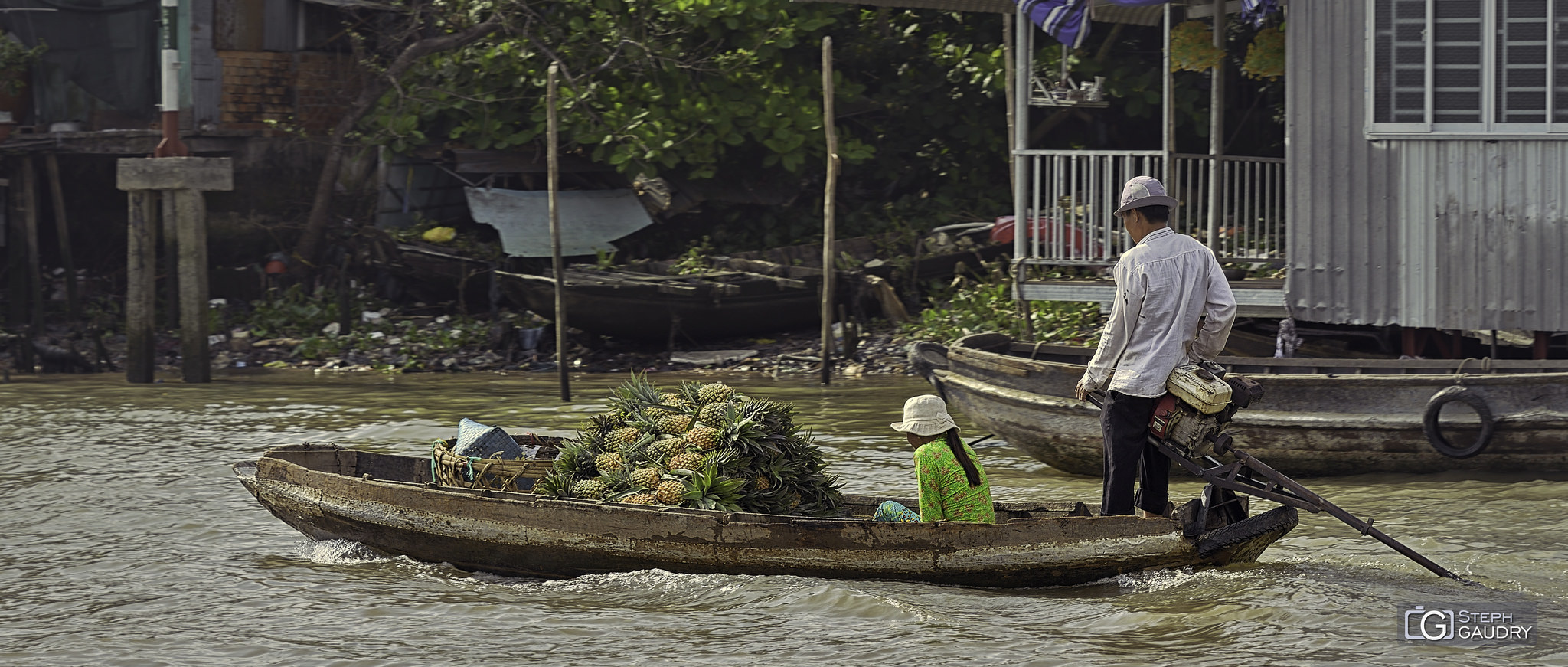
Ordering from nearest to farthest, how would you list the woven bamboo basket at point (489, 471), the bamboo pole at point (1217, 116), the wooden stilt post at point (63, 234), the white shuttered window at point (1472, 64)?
the woven bamboo basket at point (489, 471)
the white shuttered window at point (1472, 64)
the bamboo pole at point (1217, 116)
the wooden stilt post at point (63, 234)

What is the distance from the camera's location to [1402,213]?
9.93m

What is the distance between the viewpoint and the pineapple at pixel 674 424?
7207 millimetres

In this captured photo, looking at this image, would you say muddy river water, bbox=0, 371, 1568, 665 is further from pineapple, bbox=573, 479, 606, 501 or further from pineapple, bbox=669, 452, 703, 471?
pineapple, bbox=669, 452, 703, 471

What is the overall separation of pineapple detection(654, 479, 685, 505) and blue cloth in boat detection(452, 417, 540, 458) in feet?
4.70

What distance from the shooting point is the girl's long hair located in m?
6.60

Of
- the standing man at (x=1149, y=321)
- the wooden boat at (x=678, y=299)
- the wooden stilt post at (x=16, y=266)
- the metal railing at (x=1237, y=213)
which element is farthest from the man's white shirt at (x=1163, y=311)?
the wooden stilt post at (x=16, y=266)

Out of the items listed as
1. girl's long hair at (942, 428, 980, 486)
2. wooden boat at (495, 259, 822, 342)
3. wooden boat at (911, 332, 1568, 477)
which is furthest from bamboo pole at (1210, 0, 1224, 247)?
wooden boat at (495, 259, 822, 342)

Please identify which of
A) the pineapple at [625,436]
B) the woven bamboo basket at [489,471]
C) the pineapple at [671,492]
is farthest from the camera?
the woven bamboo basket at [489,471]

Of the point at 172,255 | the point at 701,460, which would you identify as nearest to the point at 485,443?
the point at 701,460

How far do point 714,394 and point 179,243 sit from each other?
10356mm

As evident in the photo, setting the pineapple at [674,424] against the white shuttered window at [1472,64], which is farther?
the white shuttered window at [1472,64]

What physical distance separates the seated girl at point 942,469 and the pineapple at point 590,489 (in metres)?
1.53

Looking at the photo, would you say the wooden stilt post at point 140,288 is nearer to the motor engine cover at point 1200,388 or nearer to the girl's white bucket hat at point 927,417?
the girl's white bucket hat at point 927,417

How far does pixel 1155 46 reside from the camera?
703 inches
